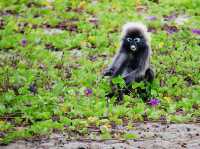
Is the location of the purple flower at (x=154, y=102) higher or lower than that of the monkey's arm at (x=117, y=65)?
lower

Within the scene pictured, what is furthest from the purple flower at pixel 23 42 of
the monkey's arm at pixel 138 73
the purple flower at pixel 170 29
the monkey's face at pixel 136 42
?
the monkey's arm at pixel 138 73

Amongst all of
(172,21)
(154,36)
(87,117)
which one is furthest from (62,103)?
(172,21)

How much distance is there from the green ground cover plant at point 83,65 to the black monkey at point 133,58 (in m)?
0.26

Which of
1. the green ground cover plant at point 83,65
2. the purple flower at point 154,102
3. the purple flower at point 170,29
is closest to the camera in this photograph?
the green ground cover plant at point 83,65

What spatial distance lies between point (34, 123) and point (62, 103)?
1082 mm

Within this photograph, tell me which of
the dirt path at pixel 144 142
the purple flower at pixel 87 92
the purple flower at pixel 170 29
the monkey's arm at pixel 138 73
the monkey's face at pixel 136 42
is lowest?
the dirt path at pixel 144 142

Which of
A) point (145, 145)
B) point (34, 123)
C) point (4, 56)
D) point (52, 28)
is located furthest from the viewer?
point (52, 28)

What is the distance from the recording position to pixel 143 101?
1096 cm

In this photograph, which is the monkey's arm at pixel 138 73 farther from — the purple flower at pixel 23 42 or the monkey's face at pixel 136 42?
the purple flower at pixel 23 42

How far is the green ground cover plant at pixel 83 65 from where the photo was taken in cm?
995

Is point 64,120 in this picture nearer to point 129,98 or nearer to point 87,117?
point 87,117

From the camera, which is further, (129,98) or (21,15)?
(21,15)

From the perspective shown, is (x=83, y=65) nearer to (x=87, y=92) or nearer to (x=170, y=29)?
(x=87, y=92)

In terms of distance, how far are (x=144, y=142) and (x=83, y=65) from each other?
4.33m
